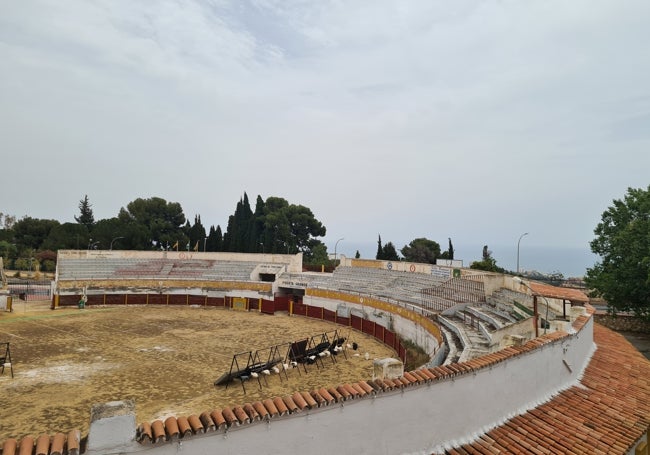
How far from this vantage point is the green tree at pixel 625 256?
26406 millimetres

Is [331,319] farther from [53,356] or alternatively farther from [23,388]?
[23,388]

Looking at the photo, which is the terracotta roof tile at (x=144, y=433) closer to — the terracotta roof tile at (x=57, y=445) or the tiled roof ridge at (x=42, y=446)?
the tiled roof ridge at (x=42, y=446)

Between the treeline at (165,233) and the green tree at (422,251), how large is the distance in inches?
623

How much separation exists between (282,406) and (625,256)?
105 ft

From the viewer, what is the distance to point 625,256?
92.5 feet

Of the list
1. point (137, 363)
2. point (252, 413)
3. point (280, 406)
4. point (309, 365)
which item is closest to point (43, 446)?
point (252, 413)

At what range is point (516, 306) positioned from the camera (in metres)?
19.3

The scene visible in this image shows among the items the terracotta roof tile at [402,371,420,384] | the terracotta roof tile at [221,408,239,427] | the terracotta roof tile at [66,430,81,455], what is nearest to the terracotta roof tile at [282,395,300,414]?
the terracotta roof tile at [221,408,239,427]

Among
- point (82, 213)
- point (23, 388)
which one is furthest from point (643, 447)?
point (82, 213)

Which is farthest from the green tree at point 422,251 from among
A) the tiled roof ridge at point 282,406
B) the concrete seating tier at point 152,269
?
the tiled roof ridge at point 282,406

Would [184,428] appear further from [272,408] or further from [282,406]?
[282,406]

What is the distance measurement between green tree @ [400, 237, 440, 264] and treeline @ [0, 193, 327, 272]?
1584 cm

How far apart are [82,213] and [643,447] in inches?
4032

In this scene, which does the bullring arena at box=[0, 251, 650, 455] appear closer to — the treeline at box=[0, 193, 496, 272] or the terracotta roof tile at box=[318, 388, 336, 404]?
the terracotta roof tile at box=[318, 388, 336, 404]
